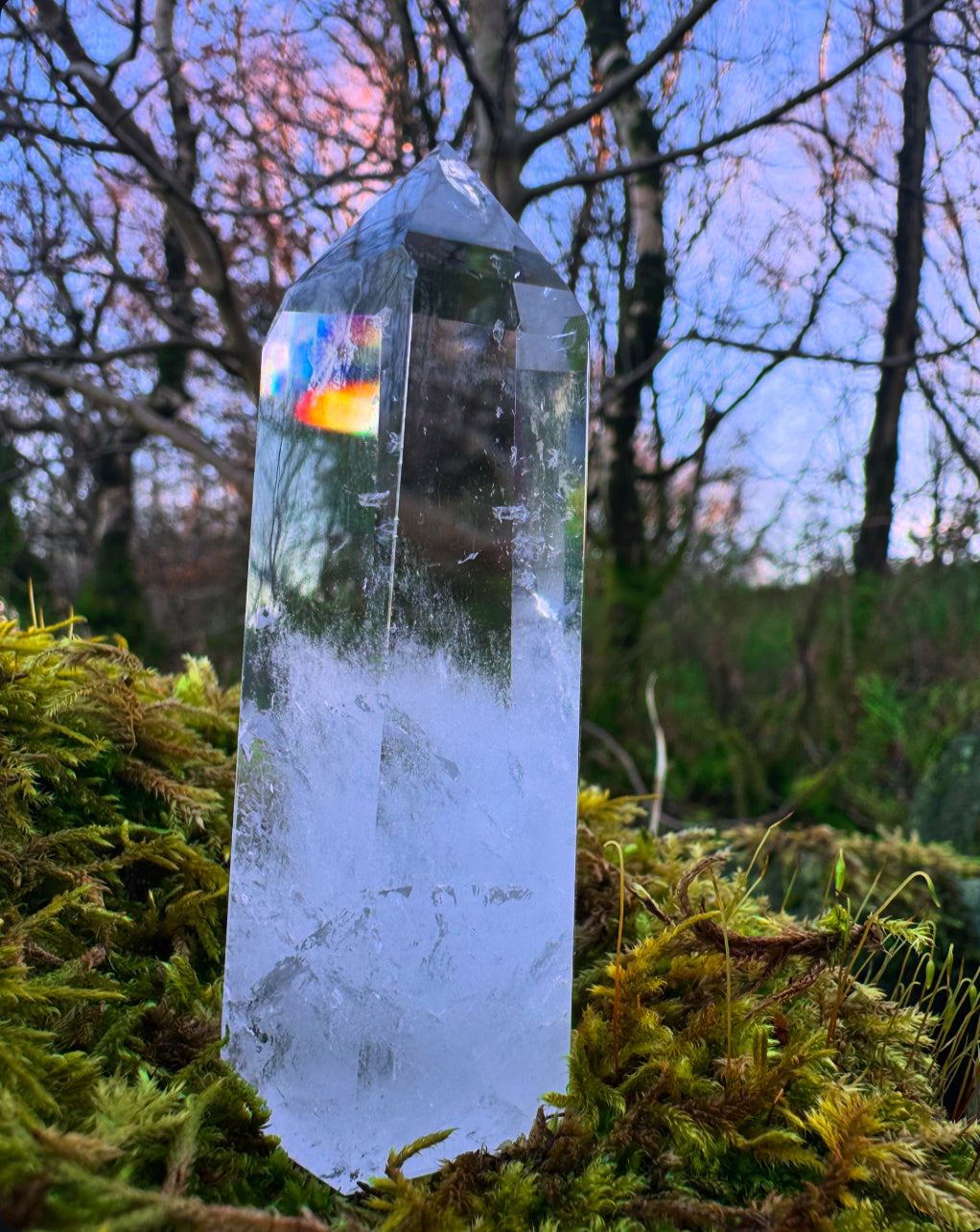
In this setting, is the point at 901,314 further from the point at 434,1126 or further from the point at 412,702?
the point at 434,1126

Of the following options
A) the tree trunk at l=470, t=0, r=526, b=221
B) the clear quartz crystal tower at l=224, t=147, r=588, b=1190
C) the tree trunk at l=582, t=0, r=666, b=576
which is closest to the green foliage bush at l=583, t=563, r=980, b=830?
the tree trunk at l=582, t=0, r=666, b=576

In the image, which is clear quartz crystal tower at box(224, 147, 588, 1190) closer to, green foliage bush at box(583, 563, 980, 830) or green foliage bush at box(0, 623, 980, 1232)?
green foliage bush at box(0, 623, 980, 1232)

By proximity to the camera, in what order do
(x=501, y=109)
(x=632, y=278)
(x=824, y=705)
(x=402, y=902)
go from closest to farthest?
1. (x=402, y=902)
2. (x=501, y=109)
3. (x=632, y=278)
4. (x=824, y=705)

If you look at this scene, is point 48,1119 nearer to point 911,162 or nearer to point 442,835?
point 442,835

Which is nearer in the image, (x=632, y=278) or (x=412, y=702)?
(x=412, y=702)

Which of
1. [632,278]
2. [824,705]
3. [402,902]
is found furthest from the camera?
[824,705]

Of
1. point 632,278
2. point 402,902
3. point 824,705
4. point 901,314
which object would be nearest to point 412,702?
point 402,902
